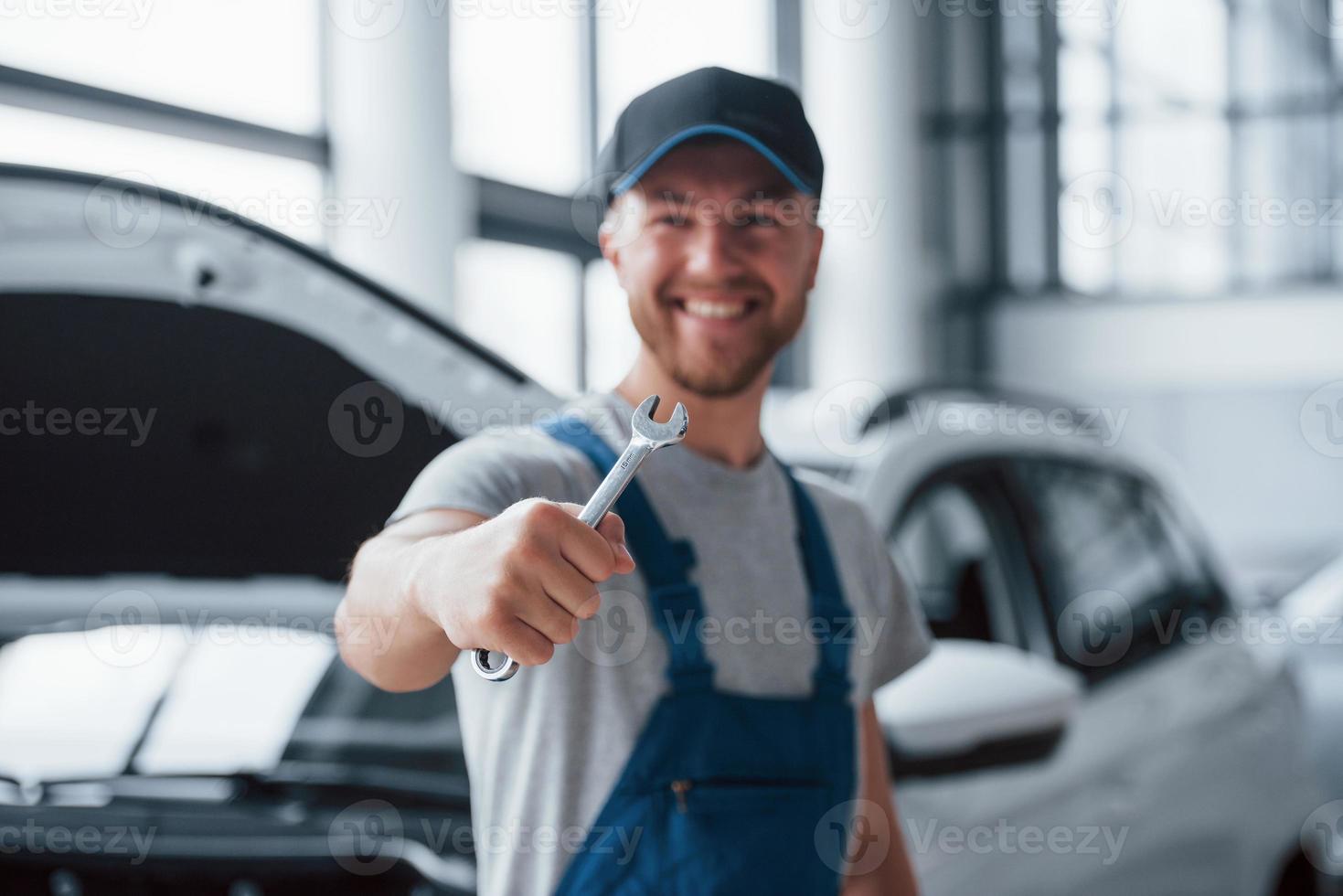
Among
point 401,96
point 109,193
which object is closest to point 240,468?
point 109,193

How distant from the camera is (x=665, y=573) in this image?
716mm

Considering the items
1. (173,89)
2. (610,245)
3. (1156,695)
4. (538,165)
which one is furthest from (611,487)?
(538,165)

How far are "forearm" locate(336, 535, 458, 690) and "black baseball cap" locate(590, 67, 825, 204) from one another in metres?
0.24

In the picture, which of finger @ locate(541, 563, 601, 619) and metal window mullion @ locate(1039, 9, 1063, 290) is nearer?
finger @ locate(541, 563, 601, 619)

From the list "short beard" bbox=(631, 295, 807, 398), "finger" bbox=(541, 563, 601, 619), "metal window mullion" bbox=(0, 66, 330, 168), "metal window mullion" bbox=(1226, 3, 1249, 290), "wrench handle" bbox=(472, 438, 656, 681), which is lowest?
"finger" bbox=(541, 563, 601, 619)

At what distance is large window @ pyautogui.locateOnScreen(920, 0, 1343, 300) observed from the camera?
25.5ft

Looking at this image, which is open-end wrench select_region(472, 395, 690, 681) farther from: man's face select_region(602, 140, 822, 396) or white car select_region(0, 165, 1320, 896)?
white car select_region(0, 165, 1320, 896)

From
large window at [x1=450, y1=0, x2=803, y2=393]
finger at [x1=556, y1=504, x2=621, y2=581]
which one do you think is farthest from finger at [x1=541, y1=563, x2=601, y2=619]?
large window at [x1=450, y1=0, x2=803, y2=393]

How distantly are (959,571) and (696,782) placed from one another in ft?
3.66

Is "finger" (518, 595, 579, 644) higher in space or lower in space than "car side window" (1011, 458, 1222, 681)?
higher

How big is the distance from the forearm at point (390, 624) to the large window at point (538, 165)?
104 inches

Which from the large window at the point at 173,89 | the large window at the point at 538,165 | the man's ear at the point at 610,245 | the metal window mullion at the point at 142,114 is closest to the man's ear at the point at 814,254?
the man's ear at the point at 610,245

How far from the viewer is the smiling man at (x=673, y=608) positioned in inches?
27.5

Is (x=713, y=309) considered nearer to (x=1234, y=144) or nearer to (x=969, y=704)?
(x=969, y=704)
